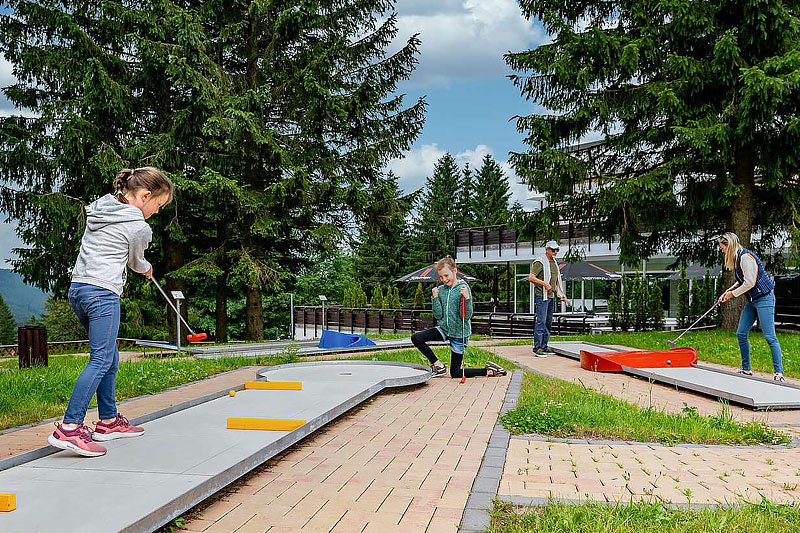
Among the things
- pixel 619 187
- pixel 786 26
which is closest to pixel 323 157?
pixel 619 187

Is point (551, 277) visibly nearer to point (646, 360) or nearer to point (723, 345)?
point (646, 360)

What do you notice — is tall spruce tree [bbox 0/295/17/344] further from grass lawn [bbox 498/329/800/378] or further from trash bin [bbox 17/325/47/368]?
grass lawn [bbox 498/329/800/378]

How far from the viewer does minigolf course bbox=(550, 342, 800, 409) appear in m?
6.23

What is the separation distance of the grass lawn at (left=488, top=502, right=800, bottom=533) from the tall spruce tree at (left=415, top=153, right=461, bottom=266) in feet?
159

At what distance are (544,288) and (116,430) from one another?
7637 millimetres

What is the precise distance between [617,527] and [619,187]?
37.8 feet

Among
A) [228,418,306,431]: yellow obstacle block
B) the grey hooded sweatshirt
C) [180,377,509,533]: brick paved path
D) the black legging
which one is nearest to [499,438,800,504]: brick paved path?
[180,377,509,533]: brick paved path

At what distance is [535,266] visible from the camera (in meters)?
11.1

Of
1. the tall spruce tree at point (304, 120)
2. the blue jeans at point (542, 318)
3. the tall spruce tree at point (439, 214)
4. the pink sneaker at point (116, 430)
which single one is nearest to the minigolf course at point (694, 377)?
the blue jeans at point (542, 318)

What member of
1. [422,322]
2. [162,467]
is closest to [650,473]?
[162,467]

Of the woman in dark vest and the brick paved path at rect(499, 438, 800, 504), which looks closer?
the brick paved path at rect(499, 438, 800, 504)

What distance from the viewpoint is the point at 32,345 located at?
10086mm

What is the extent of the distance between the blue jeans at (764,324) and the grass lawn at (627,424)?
8.72 feet

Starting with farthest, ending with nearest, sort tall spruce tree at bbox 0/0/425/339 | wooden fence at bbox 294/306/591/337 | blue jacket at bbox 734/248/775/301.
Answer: wooden fence at bbox 294/306/591/337 < tall spruce tree at bbox 0/0/425/339 < blue jacket at bbox 734/248/775/301
